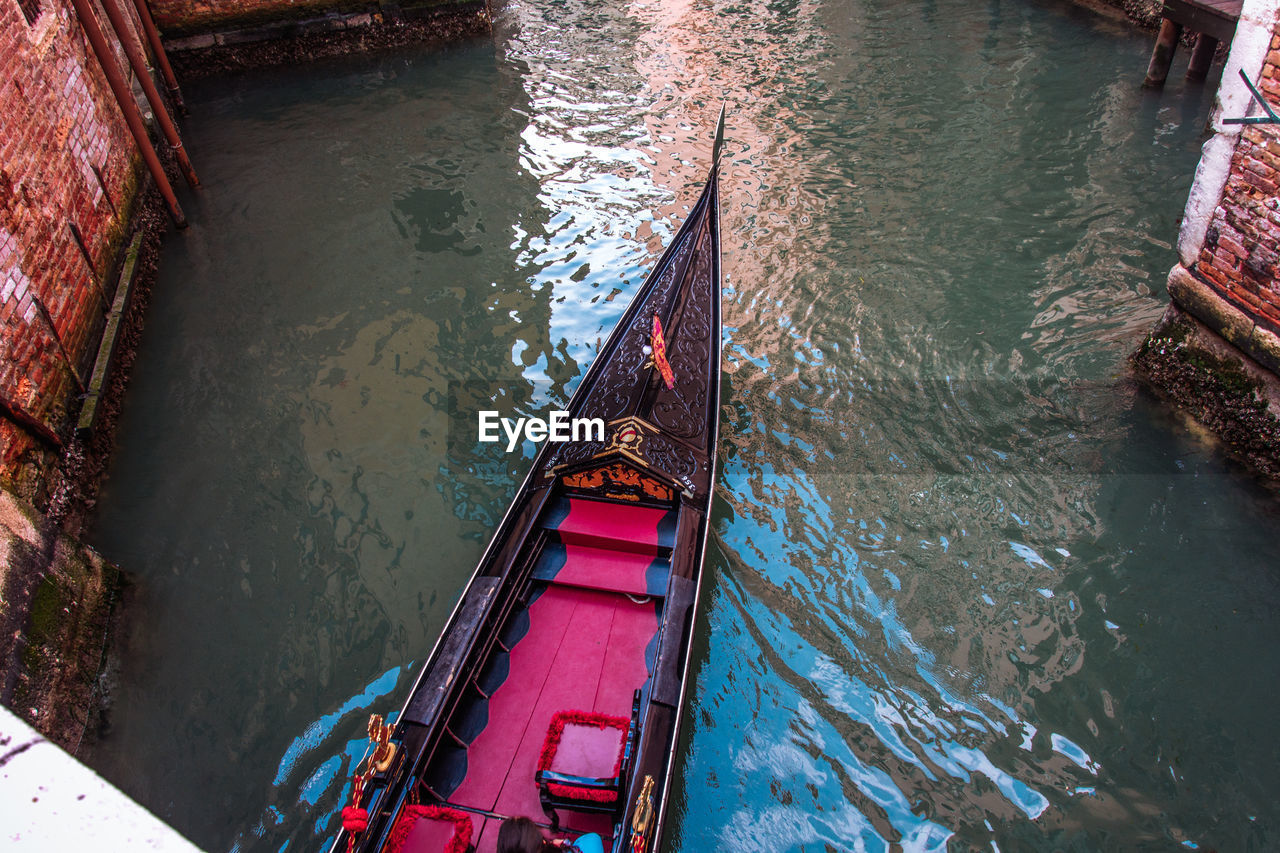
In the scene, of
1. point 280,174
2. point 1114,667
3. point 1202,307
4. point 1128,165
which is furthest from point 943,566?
point 280,174

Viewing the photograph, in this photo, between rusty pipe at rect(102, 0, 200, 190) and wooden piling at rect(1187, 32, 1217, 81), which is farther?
wooden piling at rect(1187, 32, 1217, 81)

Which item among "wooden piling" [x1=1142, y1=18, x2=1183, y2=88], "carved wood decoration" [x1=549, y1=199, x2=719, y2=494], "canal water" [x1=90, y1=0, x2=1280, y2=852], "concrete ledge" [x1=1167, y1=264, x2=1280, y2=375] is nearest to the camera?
"canal water" [x1=90, y1=0, x2=1280, y2=852]

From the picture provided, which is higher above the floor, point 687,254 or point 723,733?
point 687,254

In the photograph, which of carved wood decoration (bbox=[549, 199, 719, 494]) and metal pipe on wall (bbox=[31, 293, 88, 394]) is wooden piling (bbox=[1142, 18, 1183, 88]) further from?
metal pipe on wall (bbox=[31, 293, 88, 394])

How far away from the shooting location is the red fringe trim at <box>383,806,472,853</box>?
83.4 inches

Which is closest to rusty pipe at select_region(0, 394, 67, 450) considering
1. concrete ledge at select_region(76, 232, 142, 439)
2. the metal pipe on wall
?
concrete ledge at select_region(76, 232, 142, 439)

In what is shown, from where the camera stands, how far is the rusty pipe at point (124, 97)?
15.6 ft

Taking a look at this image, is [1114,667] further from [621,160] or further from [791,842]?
[621,160]

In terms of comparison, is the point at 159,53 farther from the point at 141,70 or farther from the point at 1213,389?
the point at 1213,389

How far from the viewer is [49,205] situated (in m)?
3.97

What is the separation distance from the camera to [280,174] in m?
6.34

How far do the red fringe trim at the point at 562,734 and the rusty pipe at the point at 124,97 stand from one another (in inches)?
195

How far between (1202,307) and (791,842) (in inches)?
130

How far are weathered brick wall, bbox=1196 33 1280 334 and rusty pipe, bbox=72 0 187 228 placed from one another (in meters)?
6.35
